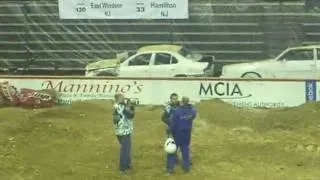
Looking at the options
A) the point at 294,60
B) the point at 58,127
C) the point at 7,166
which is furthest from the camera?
the point at 294,60

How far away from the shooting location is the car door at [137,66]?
2555 centimetres

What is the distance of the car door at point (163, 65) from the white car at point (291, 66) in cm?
197

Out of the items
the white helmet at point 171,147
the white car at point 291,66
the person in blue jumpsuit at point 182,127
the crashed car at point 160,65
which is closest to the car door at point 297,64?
the white car at point 291,66

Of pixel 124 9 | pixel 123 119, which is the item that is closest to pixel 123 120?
pixel 123 119

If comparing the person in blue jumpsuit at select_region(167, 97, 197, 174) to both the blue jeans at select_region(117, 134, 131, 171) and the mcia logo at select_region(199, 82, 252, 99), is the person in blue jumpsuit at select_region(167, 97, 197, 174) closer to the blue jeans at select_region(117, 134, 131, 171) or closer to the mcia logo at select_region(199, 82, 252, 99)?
the blue jeans at select_region(117, 134, 131, 171)

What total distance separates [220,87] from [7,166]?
8100 mm

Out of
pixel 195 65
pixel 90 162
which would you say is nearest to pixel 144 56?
pixel 195 65

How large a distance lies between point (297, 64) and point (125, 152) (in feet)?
36.1

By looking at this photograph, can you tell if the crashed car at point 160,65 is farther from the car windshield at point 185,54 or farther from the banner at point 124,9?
the banner at point 124,9

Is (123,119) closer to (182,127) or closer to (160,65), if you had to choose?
(182,127)

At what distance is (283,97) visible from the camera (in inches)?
869

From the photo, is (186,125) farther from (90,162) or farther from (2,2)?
(2,2)

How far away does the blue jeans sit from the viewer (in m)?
15.1

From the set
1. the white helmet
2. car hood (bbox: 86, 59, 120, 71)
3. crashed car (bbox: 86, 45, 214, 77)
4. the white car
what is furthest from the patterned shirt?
car hood (bbox: 86, 59, 120, 71)
